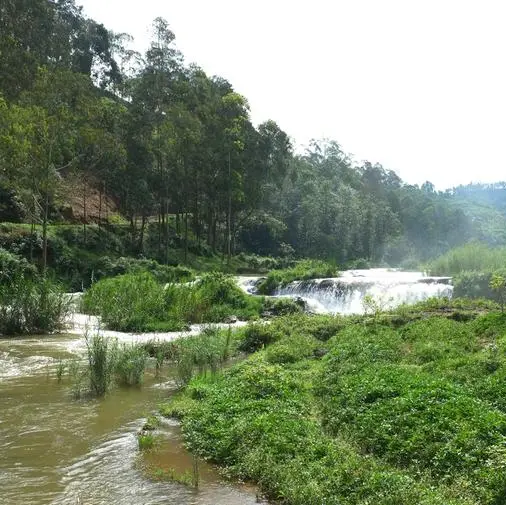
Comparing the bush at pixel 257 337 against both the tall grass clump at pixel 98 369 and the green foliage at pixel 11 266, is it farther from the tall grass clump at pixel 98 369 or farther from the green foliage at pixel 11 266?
the green foliage at pixel 11 266

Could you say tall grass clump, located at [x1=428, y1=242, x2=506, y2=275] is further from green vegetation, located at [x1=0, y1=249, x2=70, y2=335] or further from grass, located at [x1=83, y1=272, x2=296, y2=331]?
green vegetation, located at [x1=0, y1=249, x2=70, y2=335]

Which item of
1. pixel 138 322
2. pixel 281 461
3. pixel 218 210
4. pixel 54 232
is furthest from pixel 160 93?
pixel 281 461

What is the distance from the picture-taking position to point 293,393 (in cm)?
829

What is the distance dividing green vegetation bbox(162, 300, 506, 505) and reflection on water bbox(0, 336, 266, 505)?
0.46 meters

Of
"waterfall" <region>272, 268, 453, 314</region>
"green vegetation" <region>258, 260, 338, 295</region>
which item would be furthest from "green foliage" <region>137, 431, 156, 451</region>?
"green vegetation" <region>258, 260, 338, 295</region>

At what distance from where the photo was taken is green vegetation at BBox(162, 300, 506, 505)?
5250mm

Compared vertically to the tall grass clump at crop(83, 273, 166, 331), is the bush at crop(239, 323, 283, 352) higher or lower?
lower

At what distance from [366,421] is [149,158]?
93.0ft

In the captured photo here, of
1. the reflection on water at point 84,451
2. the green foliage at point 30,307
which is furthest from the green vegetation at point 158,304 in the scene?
the reflection on water at point 84,451

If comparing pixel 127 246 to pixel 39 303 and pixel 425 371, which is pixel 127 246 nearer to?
pixel 39 303

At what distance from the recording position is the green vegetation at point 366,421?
525cm

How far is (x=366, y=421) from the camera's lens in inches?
266

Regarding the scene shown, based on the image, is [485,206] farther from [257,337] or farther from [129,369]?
[129,369]

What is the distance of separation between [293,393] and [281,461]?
7.68ft
